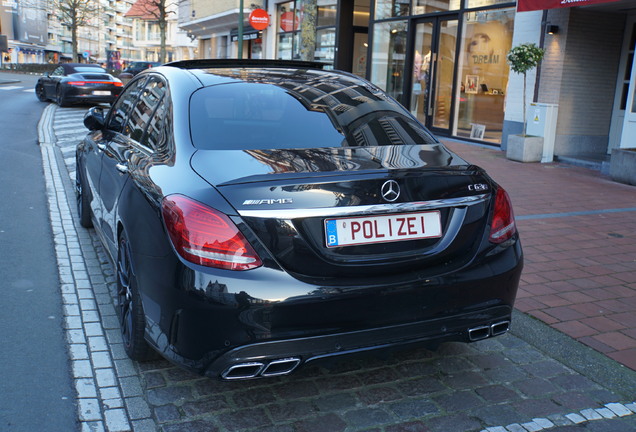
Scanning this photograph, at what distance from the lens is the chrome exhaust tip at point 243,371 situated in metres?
2.70

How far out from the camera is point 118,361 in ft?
11.6

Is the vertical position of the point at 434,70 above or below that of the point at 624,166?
above

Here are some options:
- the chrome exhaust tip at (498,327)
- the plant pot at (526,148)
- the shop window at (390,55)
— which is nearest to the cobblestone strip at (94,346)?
the chrome exhaust tip at (498,327)

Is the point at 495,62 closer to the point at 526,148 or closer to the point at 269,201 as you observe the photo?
the point at 526,148

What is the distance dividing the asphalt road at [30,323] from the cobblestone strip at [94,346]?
0.06m

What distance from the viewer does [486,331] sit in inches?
123

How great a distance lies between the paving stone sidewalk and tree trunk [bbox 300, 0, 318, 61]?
9.22 m

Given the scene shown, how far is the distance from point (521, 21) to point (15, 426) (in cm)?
1235

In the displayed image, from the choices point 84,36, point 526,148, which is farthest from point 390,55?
point 84,36

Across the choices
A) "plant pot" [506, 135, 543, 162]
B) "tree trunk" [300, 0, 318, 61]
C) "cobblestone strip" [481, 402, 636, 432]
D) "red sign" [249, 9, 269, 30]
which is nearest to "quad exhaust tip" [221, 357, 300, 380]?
"cobblestone strip" [481, 402, 636, 432]

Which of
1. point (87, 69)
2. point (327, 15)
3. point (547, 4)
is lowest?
point (87, 69)

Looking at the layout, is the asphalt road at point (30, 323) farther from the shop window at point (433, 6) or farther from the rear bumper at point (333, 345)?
the shop window at point (433, 6)

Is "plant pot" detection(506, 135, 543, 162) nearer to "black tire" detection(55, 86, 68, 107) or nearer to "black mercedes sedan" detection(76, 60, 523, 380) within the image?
"black mercedes sedan" detection(76, 60, 523, 380)

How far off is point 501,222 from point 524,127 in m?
9.55
